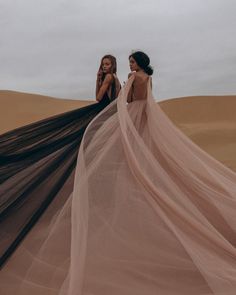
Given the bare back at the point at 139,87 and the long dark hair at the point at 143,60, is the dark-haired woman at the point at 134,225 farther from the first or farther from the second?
the long dark hair at the point at 143,60

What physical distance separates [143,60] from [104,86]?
0.45 m

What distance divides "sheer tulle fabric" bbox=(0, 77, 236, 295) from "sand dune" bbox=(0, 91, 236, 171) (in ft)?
48.1

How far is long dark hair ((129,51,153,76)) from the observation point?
4.93 meters

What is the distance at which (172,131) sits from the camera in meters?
4.83

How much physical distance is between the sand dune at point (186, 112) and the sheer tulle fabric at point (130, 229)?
14.7 meters

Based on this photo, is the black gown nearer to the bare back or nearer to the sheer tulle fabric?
the sheer tulle fabric

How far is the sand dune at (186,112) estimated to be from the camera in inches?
856

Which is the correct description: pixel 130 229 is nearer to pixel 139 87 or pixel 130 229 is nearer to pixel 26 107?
pixel 139 87

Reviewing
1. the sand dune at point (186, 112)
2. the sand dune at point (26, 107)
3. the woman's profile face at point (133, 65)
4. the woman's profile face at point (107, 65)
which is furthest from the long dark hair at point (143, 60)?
the sand dune at point (26, 107)

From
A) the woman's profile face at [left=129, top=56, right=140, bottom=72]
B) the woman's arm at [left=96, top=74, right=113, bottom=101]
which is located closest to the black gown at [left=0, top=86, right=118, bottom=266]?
the woman's arm at [left=96, top=74, right=113, bottom=101]

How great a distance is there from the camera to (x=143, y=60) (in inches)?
194

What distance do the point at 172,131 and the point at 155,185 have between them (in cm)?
78

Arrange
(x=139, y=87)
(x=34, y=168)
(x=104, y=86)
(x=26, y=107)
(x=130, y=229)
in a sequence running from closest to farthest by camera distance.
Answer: (x=130, y=229), (x=34, y=168), (x=139, y=87), (x=104, y=86), (x=26, y=107)

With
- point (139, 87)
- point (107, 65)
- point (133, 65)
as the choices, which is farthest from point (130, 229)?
point (107, 65)
